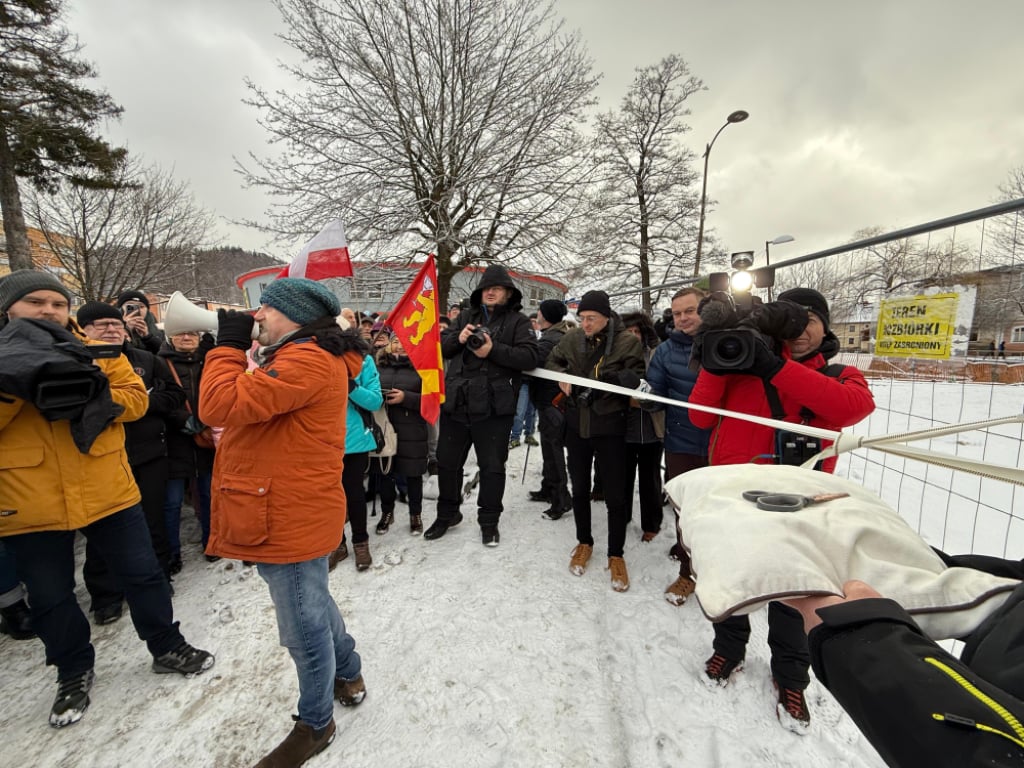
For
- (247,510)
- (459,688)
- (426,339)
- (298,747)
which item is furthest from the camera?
(426,339)

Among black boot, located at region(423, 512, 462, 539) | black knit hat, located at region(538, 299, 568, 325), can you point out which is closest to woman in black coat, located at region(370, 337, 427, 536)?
black boot, located at region(423, 512, 462, 539)

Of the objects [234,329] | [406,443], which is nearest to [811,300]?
[234,329]

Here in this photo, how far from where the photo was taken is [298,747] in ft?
5.86

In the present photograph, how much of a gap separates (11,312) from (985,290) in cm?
519

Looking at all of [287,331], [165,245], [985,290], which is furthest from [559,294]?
[287,331]

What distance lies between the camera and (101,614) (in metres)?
2.74

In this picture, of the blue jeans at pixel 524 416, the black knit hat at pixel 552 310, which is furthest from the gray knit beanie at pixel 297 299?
the blue jeans at pixel 524 416

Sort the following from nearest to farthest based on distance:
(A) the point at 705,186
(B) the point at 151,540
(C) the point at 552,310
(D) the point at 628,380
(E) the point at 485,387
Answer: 1. (B) the point at 151,540
2. (D) the point at 628,380
3. (E) the point at 485,387
4. (C) the point at 552,310
5. (A) the point at 705,186

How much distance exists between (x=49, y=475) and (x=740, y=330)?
129 inches

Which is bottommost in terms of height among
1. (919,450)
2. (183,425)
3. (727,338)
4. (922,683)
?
(183,425)

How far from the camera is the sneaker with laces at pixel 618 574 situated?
294 centimetres

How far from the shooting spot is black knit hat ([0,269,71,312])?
6.58 feet

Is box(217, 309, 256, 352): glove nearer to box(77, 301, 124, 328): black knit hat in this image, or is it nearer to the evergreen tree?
box(77, 301, 124, 328): black knit hat

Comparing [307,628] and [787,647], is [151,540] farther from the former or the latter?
[787,647]
